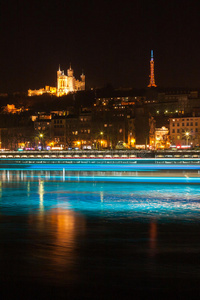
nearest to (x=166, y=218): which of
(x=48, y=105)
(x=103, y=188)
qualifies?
(x=103, y=188)

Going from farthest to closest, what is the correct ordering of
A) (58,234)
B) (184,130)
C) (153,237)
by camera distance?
(184,130) → (58,234) → (153,237)

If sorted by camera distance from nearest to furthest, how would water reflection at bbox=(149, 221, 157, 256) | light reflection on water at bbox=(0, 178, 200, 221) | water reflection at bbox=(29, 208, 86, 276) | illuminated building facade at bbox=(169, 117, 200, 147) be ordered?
water reflection at bbox=(29, 208, 86, 276) < water reflection at bbox=(149, 221, 157, 256) < light reflection on water at bbox=(0, 178, 200, 221) < illuminated building facade at bbox=(169, 117, 200, 147)

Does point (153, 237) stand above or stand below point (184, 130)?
below

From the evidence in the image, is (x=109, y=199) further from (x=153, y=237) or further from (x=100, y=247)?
(x=100, y=247)

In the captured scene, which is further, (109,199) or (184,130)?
(184,130)

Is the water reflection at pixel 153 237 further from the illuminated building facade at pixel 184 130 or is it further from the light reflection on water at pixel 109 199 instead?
the illuminated building facade at pixel 184 130

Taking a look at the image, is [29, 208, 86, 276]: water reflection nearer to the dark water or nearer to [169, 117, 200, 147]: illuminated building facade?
the dark water

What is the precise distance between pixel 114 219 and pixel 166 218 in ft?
4.70

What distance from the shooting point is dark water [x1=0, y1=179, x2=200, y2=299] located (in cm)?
683

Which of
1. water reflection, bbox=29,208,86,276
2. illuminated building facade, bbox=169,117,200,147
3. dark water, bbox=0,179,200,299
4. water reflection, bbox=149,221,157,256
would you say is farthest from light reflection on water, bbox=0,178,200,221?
illuminated building facade, bbox=169,117,200,147

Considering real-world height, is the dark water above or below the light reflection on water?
below

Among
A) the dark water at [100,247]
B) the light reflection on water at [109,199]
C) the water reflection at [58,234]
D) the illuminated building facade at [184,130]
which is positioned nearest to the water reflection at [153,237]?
the dark water at [100,247]

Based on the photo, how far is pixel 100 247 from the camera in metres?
9.28

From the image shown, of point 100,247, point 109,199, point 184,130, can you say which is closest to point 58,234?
point 100,247
